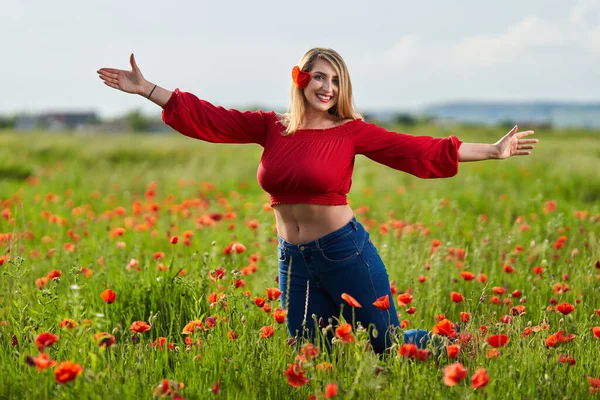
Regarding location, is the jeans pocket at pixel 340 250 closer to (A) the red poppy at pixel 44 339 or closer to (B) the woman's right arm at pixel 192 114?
(B) the woman's right arm at pixel 192 114

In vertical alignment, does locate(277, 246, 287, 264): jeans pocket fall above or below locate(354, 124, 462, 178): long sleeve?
below

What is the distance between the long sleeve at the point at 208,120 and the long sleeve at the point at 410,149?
56 cm

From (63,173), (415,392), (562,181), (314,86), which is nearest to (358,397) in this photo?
(415,392)

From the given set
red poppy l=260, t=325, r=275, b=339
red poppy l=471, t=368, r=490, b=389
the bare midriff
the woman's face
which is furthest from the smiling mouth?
red poppy l=471, t=368, r=490, b=389

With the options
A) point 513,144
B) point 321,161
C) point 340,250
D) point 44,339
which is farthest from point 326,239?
point 44,339

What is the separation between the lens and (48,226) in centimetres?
712

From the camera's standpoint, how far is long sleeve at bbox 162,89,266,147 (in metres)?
3.62

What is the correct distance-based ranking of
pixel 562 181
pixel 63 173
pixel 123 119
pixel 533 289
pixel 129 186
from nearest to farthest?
pixel 533 289 < pixel 562 181 < pixel 129 186 < pixel 63 173 < pixel 123 119

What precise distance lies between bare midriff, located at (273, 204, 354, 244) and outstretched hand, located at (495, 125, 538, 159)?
0.84 metres

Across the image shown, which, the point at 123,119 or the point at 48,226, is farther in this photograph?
the point at 123,119

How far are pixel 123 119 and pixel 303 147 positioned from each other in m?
87.7

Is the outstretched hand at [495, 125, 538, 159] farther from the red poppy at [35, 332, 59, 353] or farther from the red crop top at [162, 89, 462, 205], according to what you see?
the red poppy at [35, 332, 59, 353]

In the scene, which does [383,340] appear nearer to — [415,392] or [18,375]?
[415,392]

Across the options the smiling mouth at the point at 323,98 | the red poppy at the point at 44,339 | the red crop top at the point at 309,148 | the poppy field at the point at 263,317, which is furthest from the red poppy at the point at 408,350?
the smiling mouth at the point at 323,98
